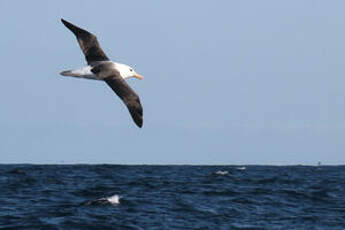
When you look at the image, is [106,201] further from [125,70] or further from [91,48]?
[125,70]

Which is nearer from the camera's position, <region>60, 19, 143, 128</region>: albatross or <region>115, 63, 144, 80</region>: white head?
<region>60, 19, 143, 128</region>: albatross

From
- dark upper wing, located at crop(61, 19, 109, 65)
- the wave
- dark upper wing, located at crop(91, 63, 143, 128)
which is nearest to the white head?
dark upper wing, located at crop(91, 63, 143, 128)

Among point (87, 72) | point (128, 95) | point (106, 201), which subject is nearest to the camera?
point (128, 95)

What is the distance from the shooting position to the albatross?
49.2ft

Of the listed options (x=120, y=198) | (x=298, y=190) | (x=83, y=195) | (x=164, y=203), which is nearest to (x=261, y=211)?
(x=164, y=203)

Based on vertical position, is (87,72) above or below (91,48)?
below

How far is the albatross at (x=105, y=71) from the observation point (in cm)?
→ 1500

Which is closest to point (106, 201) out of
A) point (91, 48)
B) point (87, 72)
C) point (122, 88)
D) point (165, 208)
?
point (165, 208)

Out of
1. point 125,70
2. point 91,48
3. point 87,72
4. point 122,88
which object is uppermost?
point 91,48

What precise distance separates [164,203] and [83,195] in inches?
184

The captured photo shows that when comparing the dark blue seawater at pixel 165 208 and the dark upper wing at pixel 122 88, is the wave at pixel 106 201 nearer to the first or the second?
the dark blue seawater at pixel 165 208

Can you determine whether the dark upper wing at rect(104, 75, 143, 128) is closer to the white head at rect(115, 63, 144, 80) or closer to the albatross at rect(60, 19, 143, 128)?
the albatross at rect(60, 19, 143, 128)

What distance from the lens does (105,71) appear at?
16.2 meters

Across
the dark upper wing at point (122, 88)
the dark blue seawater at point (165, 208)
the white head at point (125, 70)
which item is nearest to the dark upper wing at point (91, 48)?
the white head at point (125, 70)
